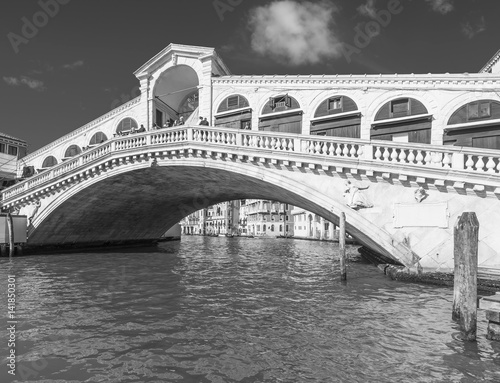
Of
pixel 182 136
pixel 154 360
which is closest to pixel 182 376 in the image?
pixel 154 360

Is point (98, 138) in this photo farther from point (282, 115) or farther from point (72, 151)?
point (282, 115)

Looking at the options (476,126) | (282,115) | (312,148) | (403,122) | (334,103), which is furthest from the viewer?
(282,115)

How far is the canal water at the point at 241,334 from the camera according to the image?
4.61 metres

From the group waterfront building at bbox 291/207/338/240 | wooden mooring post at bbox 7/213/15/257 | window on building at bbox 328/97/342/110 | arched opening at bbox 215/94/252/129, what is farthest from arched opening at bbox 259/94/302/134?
waterfront building at bbox 291/207/338/240

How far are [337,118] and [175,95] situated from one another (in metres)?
11.5

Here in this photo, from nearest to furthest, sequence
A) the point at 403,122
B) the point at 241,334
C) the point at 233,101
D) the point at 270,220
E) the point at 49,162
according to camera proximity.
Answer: the point at 241,334 → the point at 403,122 → the point at 233,101 → the point at 49,162 → the point at 270,220

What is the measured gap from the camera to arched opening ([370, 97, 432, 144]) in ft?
45.3

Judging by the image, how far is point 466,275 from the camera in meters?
6.06

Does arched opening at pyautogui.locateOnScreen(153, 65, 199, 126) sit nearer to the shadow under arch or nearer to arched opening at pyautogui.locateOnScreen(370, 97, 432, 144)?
the shadow under arch

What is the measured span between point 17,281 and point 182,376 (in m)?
9.35

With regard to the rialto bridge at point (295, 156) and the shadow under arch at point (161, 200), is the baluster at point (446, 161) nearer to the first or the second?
the rialto bridge at point (295, 156)

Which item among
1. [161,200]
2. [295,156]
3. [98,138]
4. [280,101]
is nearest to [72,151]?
[98,138]

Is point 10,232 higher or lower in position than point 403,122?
lower

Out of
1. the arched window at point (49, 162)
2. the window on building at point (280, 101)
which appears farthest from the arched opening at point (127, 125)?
the window on building at point (280, 101)
